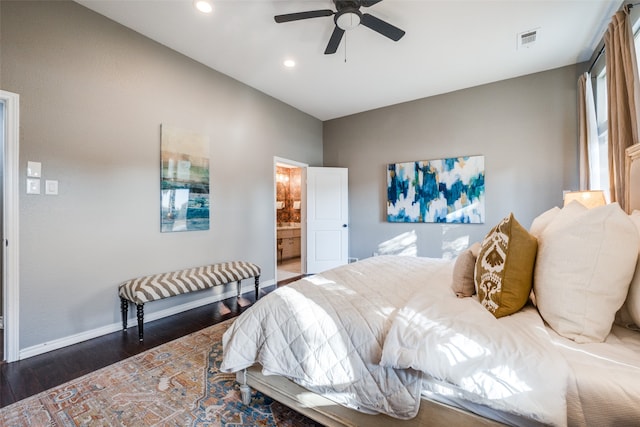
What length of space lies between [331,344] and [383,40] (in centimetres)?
300

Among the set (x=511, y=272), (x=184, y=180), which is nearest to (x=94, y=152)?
(x=184, y=180)

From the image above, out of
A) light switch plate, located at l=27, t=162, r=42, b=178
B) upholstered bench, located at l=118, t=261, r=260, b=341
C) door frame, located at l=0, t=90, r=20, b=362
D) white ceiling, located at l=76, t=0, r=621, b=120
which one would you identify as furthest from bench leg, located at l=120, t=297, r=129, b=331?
white ceiling, located at l=76, t=0, r=621, b=120

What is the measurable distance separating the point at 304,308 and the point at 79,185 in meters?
2.39

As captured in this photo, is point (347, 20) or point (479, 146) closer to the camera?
point (347, 20)

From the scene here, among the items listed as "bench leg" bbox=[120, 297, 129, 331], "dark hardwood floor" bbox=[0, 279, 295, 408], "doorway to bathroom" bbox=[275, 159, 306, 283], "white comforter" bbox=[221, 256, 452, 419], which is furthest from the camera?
"doorway to bathroom" bbox=[275, 159, 306, 283]

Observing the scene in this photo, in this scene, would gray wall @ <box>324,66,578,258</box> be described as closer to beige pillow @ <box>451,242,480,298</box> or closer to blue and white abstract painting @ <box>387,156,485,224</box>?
blue and white abstract painting @ <box>387,156,485,224</box>

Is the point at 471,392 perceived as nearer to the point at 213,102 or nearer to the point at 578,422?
the point at 578,422

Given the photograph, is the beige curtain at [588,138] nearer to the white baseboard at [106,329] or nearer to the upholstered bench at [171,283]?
the upholstered bench at [171,283]

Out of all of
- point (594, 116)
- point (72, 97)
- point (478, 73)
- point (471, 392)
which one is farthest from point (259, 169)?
point (594, 116)

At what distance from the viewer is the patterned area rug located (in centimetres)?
145

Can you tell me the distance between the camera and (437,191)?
164 inches

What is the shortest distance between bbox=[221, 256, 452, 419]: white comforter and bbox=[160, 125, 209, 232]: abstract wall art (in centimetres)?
201

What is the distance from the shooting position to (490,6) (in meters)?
2.38

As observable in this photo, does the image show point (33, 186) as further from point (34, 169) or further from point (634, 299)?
point (634, 299)
